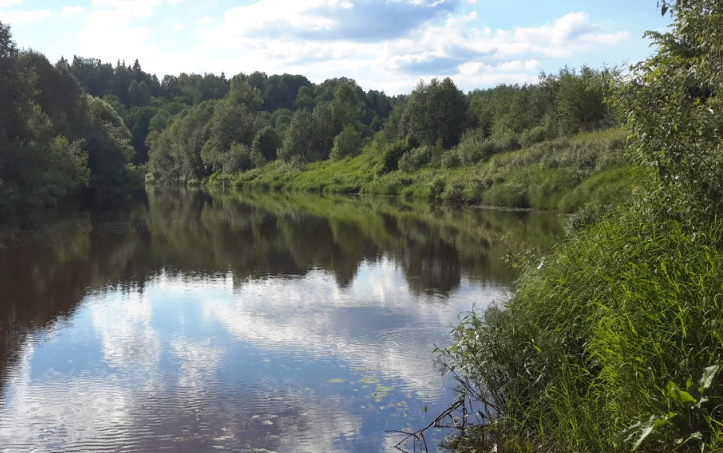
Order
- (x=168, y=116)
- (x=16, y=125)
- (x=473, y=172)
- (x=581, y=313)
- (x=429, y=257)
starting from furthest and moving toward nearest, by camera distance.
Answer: (x=168, y=116)
(x=473, y=172)
(x=16, y=125)
(x=429, y=257)
(x=581, y=313)

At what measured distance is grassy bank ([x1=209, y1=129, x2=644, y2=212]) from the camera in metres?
29.3

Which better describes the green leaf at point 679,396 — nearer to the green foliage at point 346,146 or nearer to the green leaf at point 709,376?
the green leaf at point 709,376

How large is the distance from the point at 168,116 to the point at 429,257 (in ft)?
393

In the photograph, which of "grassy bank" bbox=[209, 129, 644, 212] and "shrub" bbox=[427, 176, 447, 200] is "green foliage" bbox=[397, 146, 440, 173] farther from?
"shrub" bbox=[427, 176, 447, 200]

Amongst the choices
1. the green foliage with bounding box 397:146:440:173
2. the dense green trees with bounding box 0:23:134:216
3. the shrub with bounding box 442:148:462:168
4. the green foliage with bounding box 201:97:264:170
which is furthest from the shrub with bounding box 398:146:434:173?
the green foliage with bounding box 201:97:264:170

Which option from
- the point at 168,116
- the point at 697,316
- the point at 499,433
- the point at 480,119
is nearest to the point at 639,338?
the point at 697,316

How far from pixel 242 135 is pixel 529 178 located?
59.0 m

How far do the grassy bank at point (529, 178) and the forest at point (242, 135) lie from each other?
1.71 ft

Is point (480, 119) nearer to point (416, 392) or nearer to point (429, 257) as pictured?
point (429, 257)

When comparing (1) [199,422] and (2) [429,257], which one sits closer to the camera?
(1) [199,422]

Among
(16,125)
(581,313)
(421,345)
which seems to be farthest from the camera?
(16,125)

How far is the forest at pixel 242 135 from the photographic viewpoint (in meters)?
33.8

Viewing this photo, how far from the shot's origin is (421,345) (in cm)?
959

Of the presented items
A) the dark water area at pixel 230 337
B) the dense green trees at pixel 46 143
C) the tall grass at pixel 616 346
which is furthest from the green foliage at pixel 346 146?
the tall grass at pixel 616 346
